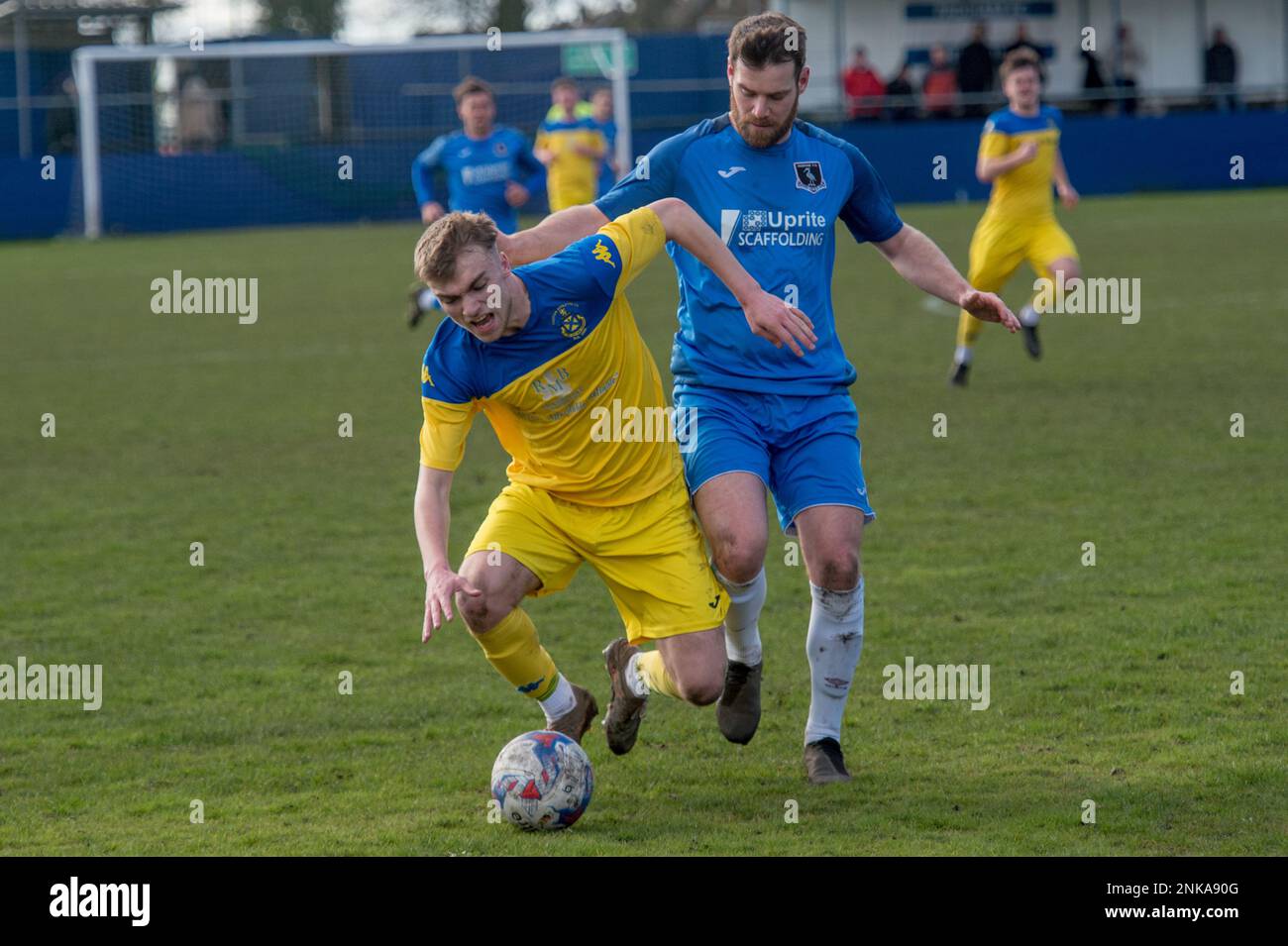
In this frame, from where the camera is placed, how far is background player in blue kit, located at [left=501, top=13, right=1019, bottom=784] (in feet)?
16.3

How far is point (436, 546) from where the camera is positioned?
14.7 feet

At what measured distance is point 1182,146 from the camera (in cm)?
3125

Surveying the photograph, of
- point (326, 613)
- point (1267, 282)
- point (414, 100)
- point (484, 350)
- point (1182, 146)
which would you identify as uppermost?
point (414, 100)

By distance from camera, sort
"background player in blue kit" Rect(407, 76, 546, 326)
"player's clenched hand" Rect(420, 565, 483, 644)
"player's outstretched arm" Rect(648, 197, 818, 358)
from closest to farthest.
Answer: "player's clenched hand" Rect(420, 565, 483, 644) < "player's outstretched arm" Rect(648, 197, 818, 358) < "background player in blue kit" Rect(407, 76, 546, 326)

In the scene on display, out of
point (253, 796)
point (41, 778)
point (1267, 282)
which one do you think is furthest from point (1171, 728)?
point (1267, 282)

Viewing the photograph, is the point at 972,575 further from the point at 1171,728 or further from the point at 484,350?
the point at 484,350

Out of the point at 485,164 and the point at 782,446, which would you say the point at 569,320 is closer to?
the point at 782,446

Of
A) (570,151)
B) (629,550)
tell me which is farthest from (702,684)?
(570,151)

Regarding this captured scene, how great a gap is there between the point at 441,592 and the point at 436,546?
1.04ft

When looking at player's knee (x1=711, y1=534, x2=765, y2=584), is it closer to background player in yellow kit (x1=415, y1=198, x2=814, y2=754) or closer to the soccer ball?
background player in yellow kit (x1=415, y1=198, x2=814, y2=754)

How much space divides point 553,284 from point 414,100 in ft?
102

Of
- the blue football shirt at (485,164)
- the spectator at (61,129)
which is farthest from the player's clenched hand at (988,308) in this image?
the spectator at (61,129)

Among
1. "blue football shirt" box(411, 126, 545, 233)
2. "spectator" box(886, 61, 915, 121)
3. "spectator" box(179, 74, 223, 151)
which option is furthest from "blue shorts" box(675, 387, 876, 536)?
"spectator" box(179, 74, 223, 151)

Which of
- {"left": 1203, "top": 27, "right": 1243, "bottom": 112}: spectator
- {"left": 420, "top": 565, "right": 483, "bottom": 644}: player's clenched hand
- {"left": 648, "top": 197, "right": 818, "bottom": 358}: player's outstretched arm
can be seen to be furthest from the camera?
{"left": 1203, "top": 27, "right": 1243, "bottom": 112}: spectator
